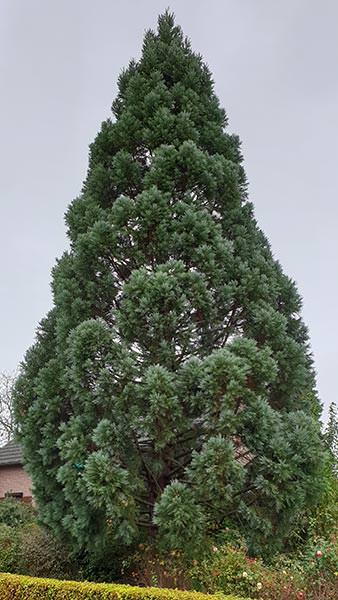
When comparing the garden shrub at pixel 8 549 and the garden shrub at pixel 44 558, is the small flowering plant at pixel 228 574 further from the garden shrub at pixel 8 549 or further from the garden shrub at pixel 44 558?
the garden shrub at pixel 8 549

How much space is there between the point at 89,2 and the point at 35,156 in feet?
12.1

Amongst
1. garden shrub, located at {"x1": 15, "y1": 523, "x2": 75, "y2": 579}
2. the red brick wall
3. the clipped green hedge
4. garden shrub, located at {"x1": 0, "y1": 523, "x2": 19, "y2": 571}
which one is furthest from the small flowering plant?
the red brick wall

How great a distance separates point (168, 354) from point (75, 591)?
2741mm

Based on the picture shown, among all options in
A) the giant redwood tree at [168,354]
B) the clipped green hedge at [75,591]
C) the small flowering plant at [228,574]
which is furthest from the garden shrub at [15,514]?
the small flowering plant at [228,574]

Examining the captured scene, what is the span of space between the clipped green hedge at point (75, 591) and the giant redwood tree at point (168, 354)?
2.20 ft

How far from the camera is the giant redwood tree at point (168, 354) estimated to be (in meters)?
6.06

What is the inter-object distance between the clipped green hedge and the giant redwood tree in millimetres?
671

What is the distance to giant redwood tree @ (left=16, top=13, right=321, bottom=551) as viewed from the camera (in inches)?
239

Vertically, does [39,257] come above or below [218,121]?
above

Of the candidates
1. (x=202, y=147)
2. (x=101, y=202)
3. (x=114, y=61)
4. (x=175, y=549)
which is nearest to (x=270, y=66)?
(x=114, y=61)

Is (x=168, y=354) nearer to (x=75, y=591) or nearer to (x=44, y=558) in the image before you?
(x=75, y=591)

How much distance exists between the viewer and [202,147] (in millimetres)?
8266

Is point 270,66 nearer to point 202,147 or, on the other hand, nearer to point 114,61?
point 114,61

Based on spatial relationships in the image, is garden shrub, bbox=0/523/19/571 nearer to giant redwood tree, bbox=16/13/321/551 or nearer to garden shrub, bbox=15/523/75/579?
garden shrub, bbox=15/523/75/579
